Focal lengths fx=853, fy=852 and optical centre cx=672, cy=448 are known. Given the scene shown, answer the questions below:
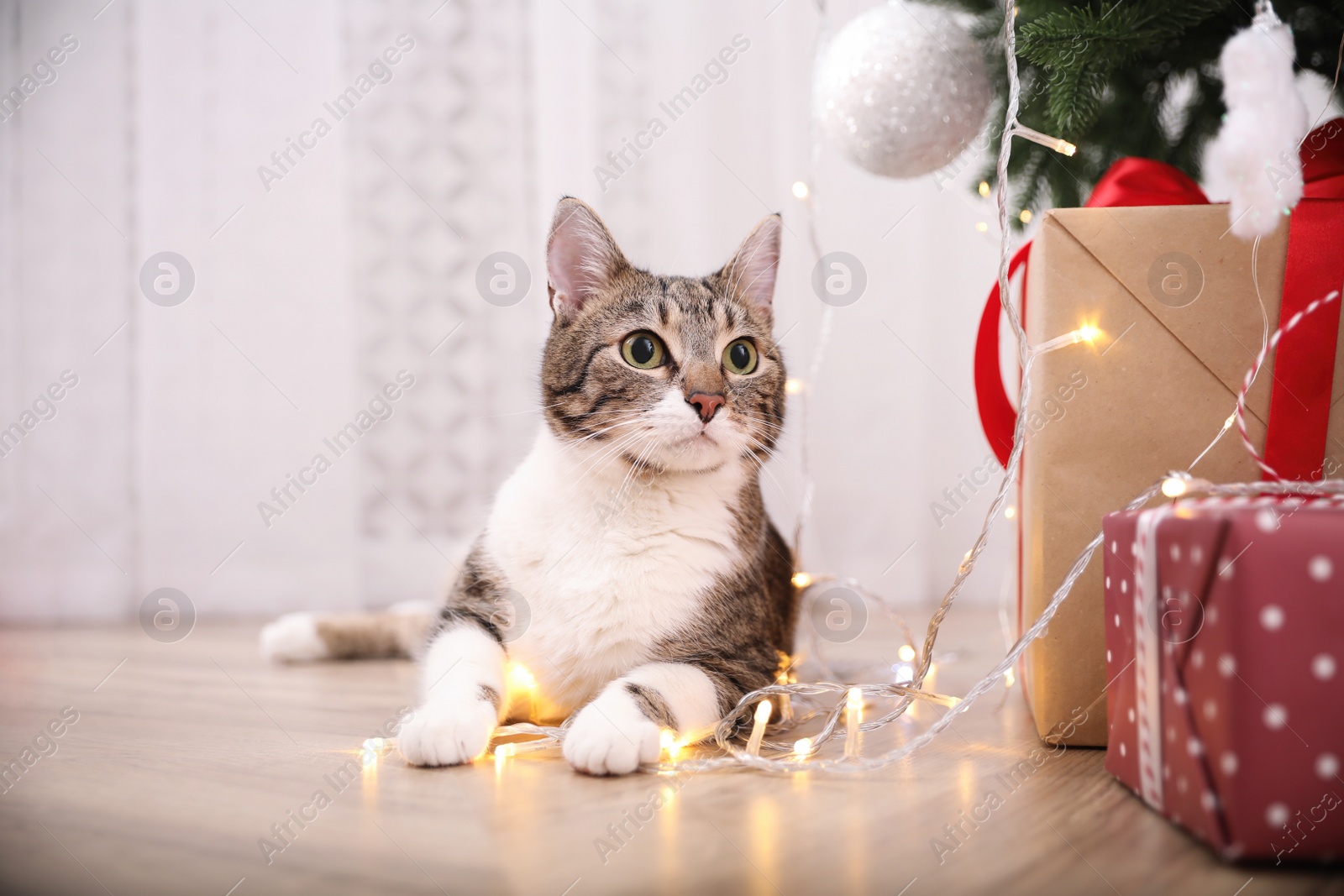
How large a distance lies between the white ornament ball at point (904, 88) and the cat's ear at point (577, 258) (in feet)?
1.28

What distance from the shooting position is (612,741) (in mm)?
875

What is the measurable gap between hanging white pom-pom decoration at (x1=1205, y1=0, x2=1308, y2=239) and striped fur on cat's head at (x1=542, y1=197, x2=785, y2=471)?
Result: 1.86ft

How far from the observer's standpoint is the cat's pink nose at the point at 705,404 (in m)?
1.05

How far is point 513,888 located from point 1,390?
Result: 253cm

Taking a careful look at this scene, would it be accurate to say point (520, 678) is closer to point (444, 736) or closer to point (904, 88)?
point (444, 736)

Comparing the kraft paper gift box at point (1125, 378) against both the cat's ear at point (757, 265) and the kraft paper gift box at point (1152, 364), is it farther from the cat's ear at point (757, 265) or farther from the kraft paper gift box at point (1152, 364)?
the cat's ear at point (757, 265)

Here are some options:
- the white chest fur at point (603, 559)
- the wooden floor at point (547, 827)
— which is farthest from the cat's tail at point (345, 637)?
the white chest fur at point (603, 559)

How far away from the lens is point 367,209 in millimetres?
2438

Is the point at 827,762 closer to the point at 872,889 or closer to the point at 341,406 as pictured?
the point at 872,889

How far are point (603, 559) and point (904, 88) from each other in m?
0.77

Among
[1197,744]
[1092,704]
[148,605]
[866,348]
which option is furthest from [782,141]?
[148,605]

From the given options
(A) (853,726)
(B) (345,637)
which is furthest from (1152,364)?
(B) (345,637)

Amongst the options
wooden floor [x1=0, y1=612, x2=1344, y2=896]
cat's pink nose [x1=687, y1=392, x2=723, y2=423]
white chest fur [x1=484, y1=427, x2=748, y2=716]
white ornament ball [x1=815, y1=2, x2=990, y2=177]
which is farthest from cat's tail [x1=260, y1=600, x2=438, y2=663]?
white ornament ball [x1=815, y1=2, x2=990, y2=177]

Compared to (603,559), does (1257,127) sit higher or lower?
higher
